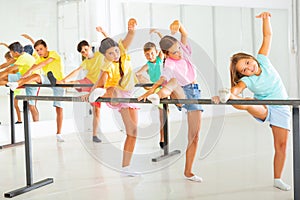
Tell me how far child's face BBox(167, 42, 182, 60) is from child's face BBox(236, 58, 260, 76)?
52 cm

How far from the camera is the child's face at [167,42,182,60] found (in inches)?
132

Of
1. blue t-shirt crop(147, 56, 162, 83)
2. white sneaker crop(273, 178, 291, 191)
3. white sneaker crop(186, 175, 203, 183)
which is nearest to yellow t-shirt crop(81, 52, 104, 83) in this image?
blue t-shirt crop(147, 56, 162, 83)

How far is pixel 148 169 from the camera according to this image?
12.4 feet

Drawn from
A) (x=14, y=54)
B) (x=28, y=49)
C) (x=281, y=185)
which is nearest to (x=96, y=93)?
(x=281, y=185)

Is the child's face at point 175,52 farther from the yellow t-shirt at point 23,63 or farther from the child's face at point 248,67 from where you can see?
the yellow t-shirt at point 23,63

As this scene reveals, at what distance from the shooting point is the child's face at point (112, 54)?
3.48 m

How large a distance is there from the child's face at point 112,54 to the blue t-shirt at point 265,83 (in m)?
1.00

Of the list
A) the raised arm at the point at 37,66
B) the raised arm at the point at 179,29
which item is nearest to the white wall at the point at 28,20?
the raised arm at the point at 37,66

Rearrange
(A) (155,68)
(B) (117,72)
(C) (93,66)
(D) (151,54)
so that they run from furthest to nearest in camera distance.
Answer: (C) (93,66) < (A) (155,68) < (D) (151,54) < (B) (117,72)

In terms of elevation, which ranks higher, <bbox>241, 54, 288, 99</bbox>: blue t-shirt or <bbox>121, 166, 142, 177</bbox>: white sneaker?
<bbox>241, 54, 288, 99</bbox>: blue t-shirt

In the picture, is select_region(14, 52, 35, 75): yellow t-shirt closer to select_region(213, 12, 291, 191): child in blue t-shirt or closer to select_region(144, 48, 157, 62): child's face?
select_region(144, 48, 157, 62): child's face

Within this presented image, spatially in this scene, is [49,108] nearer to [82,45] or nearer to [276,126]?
[82,45]

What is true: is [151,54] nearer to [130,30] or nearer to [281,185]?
[130,30]

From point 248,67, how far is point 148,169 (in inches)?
49.9
